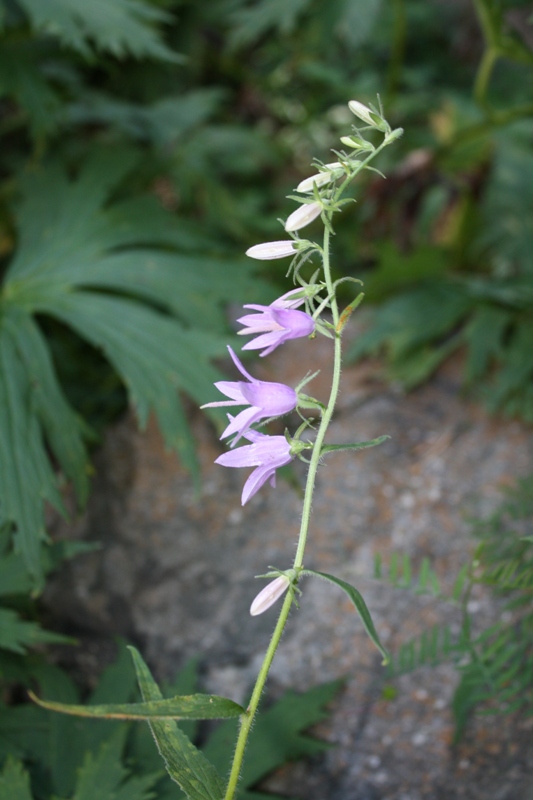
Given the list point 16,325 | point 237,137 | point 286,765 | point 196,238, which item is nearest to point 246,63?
point 237,137

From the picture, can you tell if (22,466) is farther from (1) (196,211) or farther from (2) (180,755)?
(1) (196,211)

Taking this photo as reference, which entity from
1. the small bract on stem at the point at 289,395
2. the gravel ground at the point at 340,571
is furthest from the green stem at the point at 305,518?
the gravel ground at the point at 340,571

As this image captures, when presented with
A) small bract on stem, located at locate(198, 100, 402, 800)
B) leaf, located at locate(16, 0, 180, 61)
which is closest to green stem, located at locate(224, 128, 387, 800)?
small bract on stem, located at locate(198, 100, 402, 800)

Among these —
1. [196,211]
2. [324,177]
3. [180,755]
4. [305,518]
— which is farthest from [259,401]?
[196,211]

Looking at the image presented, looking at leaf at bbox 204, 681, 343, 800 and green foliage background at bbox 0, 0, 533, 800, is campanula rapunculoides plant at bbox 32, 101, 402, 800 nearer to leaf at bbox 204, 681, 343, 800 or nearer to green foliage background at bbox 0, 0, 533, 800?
green foliage background at bbox 0, 0, 533, 800

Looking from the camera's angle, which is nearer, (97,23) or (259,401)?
(259,401)

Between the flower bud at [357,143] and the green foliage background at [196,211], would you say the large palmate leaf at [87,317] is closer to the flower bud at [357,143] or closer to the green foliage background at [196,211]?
the green foliage background at [196,211]
